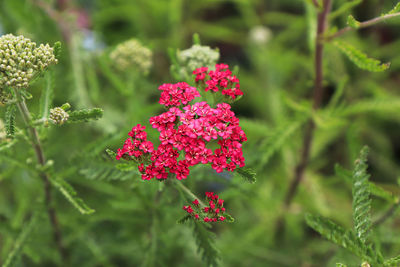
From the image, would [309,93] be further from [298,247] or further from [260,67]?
[298,247]

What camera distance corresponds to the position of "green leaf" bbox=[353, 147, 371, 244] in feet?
4.94

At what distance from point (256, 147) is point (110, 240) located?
4.05 feet

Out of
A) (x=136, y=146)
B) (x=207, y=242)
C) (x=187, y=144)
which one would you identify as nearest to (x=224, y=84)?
(x=187, y=144)

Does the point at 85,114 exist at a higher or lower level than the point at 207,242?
higher

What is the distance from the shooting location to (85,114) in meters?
1.49

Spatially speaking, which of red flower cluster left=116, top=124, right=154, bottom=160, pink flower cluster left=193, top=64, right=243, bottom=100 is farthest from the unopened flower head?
pink flower cluster left=193, top=64, right=243, bottom=100

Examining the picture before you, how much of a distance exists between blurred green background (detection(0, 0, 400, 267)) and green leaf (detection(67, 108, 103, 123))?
1.01 feet

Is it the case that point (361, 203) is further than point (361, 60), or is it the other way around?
point (361, 60)

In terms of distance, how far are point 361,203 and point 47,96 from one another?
4.58 ft

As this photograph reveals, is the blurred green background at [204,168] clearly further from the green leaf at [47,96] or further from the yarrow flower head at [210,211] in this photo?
the yarrow flower head at [210,211]

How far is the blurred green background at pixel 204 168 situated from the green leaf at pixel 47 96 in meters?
0.25

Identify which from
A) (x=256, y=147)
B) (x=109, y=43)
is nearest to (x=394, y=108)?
(x=256, y=147)

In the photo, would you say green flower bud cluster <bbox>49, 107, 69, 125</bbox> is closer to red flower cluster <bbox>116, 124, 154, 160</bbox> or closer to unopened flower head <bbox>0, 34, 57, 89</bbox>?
unopened flower head <bbox>0, 34, 57, 89</bbox>

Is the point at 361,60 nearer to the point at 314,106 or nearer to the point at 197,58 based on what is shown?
the point at 314,106
